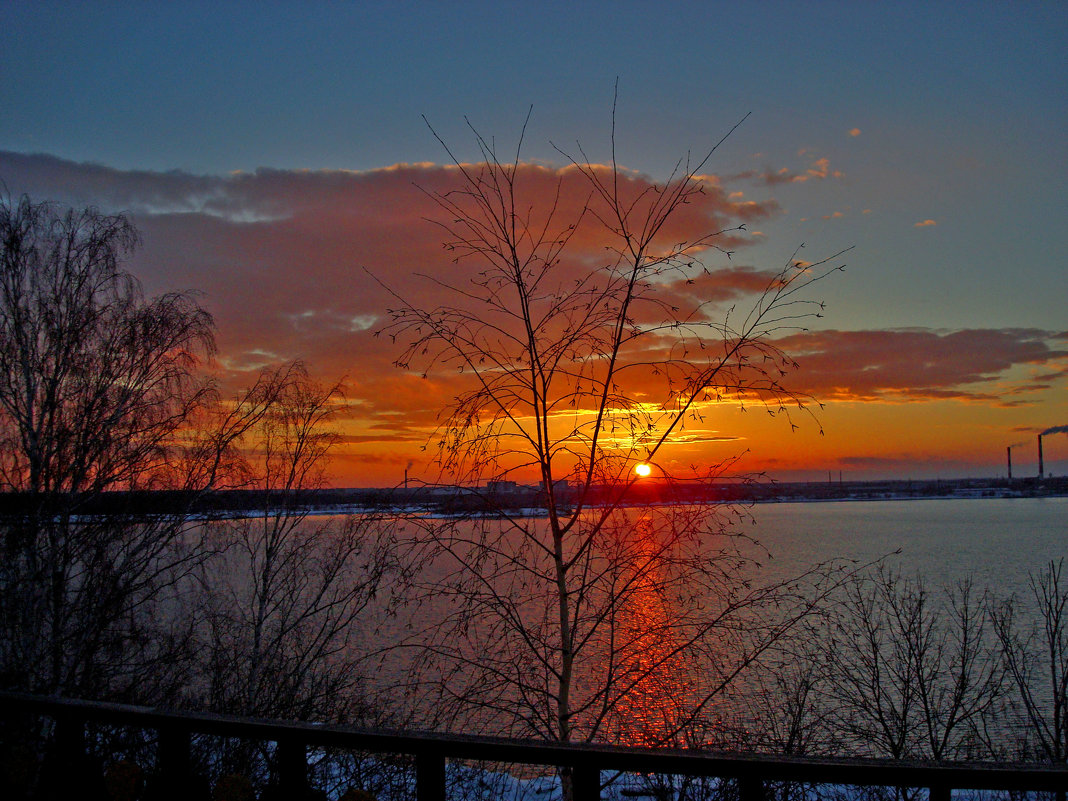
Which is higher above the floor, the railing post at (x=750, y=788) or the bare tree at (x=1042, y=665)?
the railing post at (x=750, y=788)

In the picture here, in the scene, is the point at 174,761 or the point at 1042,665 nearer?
the point at 174,761

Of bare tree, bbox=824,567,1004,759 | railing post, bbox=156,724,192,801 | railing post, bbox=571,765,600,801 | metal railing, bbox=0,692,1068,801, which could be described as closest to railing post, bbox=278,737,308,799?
metal railing, bbox=0,692,1068,801

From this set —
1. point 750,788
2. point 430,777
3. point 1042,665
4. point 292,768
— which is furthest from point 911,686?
point 292,768

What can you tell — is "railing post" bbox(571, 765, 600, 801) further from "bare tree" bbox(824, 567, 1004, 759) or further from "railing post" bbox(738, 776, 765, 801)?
"bare tree" bbox(824, 567, 1004, 759)

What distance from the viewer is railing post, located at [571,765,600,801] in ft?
8.11

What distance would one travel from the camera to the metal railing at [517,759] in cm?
217

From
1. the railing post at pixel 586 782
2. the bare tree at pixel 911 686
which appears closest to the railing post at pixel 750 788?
the railing post at pixel 586 782

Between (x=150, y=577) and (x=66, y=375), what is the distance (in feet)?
11.8

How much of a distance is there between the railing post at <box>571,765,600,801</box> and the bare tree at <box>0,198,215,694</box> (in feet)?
36.3

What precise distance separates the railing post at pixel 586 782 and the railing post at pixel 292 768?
105 cm

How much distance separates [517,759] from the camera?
249cm

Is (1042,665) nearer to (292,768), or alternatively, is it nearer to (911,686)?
(911,686)

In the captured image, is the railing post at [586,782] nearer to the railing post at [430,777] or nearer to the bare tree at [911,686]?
the railing post at [430,777]

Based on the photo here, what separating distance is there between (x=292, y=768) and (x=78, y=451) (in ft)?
36.4
